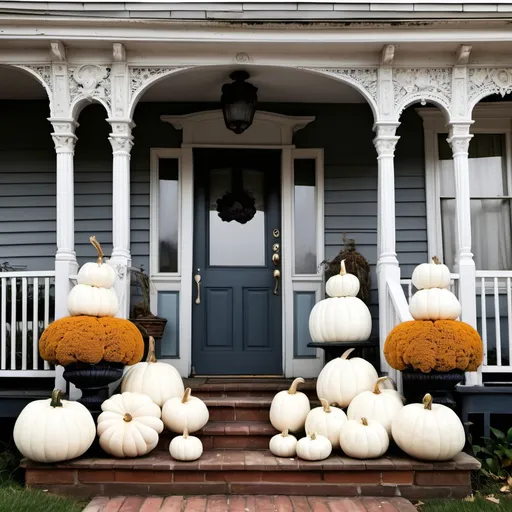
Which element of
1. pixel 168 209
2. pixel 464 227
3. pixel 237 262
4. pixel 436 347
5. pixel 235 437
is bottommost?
pixel 235 437

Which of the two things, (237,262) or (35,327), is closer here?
(35,327)

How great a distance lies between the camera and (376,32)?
516cm

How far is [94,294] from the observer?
465 centimetres

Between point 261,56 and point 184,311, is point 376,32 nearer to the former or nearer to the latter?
point 261,56

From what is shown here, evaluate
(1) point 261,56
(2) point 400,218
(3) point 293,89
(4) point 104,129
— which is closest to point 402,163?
(2) point 400,218

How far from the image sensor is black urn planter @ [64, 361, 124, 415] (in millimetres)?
4496

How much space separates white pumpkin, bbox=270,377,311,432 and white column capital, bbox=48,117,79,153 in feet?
8.35

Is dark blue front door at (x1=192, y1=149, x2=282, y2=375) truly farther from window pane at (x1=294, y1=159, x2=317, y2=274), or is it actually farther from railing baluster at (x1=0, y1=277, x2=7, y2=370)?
railing baluster at (x1=0, y1=277, x2=7, y2=370)

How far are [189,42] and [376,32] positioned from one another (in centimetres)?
144

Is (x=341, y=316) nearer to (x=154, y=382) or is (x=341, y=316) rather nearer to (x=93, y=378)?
(x=154, y=382)

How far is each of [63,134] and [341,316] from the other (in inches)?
101

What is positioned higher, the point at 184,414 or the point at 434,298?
the point at 434,298

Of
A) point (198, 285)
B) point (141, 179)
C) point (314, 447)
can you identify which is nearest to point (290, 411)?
point (314, 447)

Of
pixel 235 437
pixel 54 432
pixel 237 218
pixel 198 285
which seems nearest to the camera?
pixel 54 432
